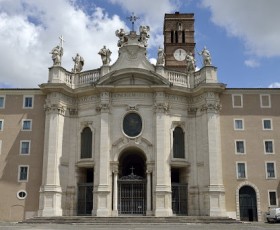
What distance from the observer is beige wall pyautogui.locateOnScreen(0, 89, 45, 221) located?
139ft

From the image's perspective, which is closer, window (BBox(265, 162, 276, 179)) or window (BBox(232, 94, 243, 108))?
window (BBox(265, 162, 276, 179))

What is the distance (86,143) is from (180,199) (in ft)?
37.6

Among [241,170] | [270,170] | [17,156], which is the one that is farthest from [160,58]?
[17,156]

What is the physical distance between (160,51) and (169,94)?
15.8 feet

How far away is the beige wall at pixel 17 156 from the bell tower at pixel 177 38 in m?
25.6

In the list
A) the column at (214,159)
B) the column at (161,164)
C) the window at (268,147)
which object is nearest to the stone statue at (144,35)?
the column at (161,164)

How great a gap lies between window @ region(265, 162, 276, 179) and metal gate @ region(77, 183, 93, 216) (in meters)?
18.0

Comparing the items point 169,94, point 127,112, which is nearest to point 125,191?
point 127,112

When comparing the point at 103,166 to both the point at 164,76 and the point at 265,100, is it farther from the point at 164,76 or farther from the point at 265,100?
the point at 265,100

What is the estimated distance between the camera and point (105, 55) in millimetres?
45562

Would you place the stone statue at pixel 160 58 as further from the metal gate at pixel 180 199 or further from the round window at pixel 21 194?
the round window at pixel 21 194

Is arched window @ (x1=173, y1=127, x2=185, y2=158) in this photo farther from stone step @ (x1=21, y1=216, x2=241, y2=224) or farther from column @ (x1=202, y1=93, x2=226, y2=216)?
stone step @ (x1=21, y1=216, x2=241, y2=224)

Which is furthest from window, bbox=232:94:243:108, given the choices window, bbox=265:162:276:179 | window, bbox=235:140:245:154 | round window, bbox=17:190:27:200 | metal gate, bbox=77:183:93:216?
round window, bbox=17:190:27:200

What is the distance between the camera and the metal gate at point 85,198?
4312 cm
